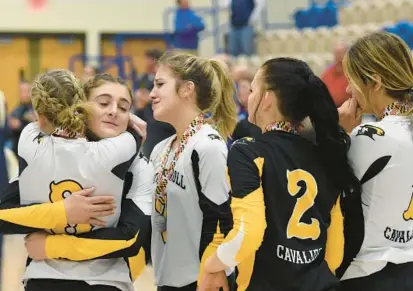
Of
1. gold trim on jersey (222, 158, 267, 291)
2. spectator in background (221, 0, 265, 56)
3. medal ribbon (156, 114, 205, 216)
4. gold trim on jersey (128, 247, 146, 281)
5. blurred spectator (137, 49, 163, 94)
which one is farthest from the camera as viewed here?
spectator in background (221, 0, 265, 56)

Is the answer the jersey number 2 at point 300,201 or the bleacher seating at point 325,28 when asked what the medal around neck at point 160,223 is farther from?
the bleacher seating at point 325,28

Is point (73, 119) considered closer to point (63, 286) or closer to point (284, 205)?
point (63, 286)

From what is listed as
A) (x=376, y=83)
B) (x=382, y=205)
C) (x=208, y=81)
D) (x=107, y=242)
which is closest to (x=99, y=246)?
(x=107, y=242)

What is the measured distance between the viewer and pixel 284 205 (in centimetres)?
220

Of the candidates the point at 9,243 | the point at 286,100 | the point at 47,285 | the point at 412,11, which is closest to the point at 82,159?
the point at 47,285

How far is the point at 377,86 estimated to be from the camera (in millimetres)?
2371

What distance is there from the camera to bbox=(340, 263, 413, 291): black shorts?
7.64 ft

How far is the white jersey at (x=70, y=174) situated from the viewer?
241 cm

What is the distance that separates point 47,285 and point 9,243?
20.1 ft

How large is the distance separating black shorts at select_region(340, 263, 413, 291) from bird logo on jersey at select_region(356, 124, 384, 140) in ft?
1.44

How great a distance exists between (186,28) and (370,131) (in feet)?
29.6

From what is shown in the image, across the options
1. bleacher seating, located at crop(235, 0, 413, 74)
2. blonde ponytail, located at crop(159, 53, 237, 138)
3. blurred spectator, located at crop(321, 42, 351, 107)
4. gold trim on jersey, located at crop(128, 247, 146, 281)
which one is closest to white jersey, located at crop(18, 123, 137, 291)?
gold trim on jersey, located at crop(128, 247, 146, 281)

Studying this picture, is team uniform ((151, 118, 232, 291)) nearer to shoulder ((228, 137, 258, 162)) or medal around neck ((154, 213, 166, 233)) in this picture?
medal around neck ((154, 213, 166, 233))

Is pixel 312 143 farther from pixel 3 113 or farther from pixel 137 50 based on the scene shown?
pixel 137 50
